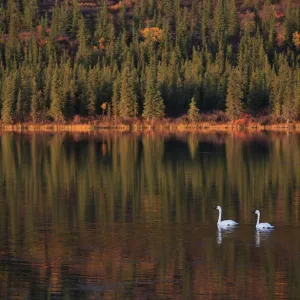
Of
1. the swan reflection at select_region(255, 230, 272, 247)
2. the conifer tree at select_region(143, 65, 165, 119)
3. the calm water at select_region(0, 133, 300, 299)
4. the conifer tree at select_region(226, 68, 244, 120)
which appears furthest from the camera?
the conifer tree at select_region(226, 68, 244, 120)

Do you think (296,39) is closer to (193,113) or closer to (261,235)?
(193,113)

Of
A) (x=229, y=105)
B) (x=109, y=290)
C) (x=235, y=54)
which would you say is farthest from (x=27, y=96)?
(x=109, y=290)

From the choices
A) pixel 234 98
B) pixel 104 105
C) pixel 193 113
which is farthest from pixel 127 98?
pixel 234 98

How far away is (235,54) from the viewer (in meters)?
184

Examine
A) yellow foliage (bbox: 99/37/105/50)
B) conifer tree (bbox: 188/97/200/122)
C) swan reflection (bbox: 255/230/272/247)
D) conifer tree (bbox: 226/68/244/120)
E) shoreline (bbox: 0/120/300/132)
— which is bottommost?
swan reflection (bbox: 255/230/272/247)

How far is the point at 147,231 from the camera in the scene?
30.2 m

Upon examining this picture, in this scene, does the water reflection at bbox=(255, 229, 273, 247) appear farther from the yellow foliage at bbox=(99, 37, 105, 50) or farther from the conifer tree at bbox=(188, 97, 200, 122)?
the yellow foliage at bbox=(99, 37, 105, 50)

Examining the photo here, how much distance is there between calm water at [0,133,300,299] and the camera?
22.6m

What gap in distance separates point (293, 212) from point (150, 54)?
150 meters

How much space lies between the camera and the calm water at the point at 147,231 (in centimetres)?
2262

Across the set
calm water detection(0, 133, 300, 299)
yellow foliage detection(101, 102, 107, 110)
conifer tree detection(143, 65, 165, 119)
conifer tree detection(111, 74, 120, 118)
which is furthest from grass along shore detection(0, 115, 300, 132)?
calm water detection(0, 133, 300, 299)

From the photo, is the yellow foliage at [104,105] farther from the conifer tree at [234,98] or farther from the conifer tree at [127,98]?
the conifer tree at [234,98]

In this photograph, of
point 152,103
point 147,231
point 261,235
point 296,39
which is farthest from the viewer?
point 296,39

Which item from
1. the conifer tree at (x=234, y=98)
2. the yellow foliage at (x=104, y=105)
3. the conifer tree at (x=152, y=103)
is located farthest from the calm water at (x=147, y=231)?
the yellow foliage at (x=104, y=105)
